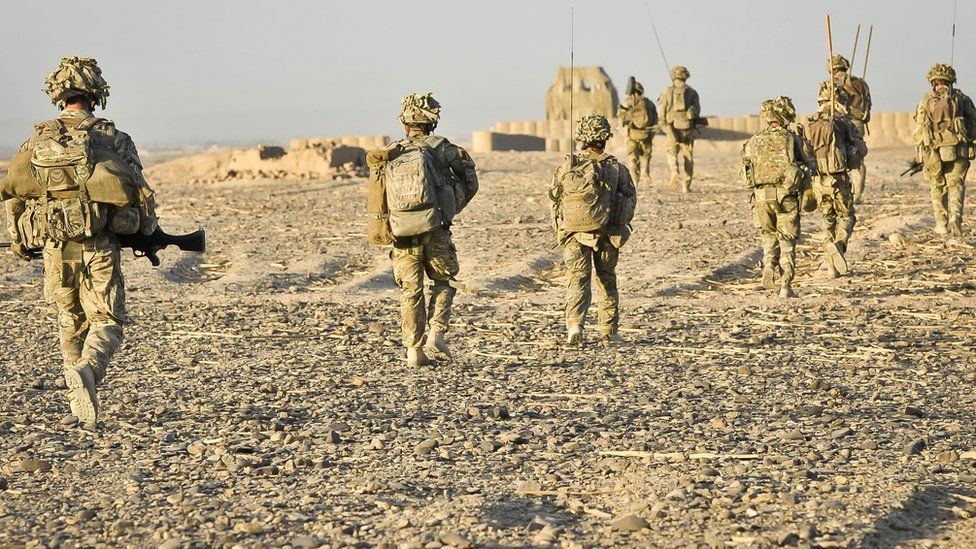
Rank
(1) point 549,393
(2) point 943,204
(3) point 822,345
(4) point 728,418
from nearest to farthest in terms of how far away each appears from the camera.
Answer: (4) point 728,418, (1) point 549,393, (3) point 822,345, (2) point 943,204

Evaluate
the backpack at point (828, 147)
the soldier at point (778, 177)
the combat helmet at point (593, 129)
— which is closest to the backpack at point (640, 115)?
the backpack at point (828, 147)

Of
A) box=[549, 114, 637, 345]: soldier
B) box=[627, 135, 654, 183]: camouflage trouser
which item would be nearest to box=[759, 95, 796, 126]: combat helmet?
box=[549, 114, 637, 345]: soldier

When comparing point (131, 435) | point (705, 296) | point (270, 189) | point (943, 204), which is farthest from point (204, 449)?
point (270, 189)

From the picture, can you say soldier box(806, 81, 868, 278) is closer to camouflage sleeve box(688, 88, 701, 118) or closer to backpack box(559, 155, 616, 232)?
backpack box(559, 155, 616, 232)

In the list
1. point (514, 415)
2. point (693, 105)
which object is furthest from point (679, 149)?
point (514, 415)

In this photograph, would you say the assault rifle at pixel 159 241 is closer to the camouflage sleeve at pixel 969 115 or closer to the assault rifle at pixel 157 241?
the assault rifle at pixel 157 241

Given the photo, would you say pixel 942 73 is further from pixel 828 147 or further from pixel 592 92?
pixel 592 92

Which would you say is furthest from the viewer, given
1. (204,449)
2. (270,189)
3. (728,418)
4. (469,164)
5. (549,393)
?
(270,189)

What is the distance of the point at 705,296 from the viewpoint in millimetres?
12320

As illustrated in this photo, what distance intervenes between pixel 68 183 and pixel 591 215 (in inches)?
146

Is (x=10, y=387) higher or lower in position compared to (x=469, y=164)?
lower

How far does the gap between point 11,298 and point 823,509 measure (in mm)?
9416

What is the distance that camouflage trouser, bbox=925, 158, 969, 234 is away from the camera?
14.6m

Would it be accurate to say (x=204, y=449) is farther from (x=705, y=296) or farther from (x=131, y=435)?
(x=705, y=296)
